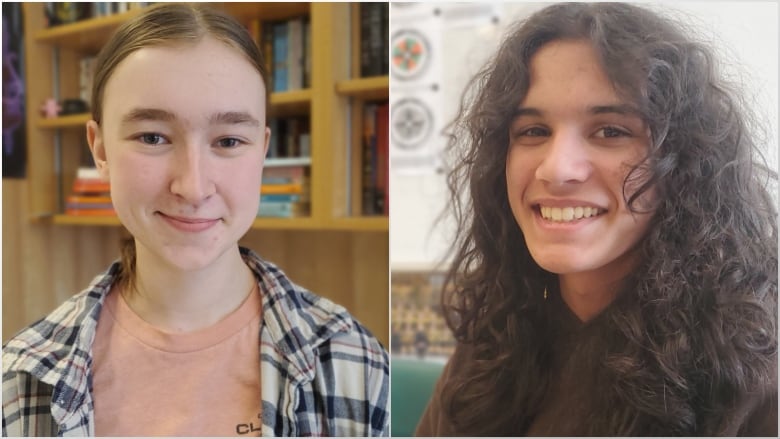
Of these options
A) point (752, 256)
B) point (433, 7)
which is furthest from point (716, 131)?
point (433, 7)

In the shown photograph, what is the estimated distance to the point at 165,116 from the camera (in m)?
0.80

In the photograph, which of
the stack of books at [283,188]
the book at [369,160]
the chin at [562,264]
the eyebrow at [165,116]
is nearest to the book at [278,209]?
the stack of books at [283,188]

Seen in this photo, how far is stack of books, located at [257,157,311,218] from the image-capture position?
3.35ft

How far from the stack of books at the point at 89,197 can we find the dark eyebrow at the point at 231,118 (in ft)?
1.11

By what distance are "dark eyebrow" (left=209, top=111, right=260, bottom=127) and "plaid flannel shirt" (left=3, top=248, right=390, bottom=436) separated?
0.74ft

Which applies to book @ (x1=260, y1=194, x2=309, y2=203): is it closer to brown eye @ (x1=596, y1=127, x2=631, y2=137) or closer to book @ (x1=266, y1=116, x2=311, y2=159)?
book @ (x1=266, y1=116, x2=311, y2=159)

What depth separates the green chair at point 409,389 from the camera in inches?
35.5

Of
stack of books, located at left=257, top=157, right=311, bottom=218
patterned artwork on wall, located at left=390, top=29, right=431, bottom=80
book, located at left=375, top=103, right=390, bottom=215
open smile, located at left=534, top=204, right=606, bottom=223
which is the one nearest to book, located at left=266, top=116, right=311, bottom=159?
stack of books, located at left=257, top=157, right=311, bottom=218

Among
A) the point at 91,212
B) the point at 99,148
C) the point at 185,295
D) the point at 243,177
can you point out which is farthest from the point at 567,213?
the point at 91,212

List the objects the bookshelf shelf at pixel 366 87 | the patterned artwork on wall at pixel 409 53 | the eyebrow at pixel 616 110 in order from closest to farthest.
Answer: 1. the eyebrow at pixel 616 110
2. the patterned artwork on wall at pixel 409 53
3. the bookshelf shelf at pixel 366 87

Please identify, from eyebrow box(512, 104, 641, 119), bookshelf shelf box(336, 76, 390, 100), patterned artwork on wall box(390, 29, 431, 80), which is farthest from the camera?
bookshelf shelf box(336, 76, 390, 100)

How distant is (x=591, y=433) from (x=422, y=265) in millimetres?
342

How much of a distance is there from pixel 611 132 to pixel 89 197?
0.90 metres

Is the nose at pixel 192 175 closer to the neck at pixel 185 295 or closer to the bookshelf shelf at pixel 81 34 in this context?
the neck at pixel 185 295
